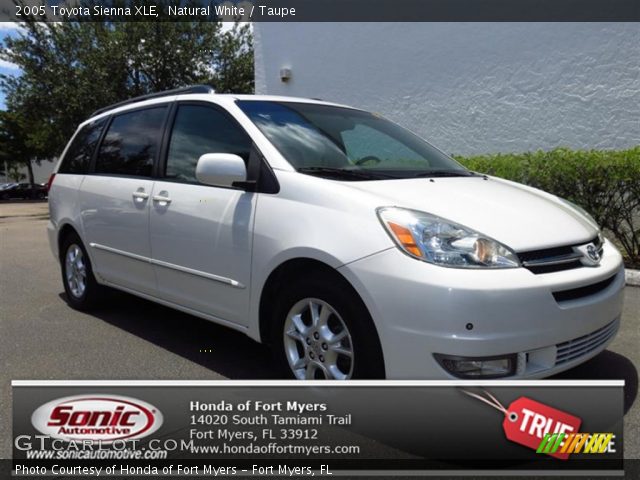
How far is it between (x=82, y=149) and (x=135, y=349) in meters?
2.15

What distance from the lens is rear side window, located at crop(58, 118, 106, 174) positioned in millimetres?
4898

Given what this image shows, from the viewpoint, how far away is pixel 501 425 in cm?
257

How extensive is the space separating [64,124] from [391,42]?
461 inches

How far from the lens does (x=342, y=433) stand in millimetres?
2682

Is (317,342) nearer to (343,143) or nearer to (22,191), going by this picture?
(343,143)

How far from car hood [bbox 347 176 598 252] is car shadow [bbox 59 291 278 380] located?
1.42 m

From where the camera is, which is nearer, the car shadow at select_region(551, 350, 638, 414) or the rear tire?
the car shadow at select_region(551, 350, 638, 414)

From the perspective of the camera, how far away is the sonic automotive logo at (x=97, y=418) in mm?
2546

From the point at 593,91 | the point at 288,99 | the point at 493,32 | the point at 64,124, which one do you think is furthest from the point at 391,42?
the point at 64,124

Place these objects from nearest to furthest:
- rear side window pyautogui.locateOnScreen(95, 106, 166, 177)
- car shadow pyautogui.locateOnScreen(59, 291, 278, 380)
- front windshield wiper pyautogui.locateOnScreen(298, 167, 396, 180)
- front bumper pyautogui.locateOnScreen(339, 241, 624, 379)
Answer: front bumper pyautogui.locateOnScreen(339, 241, 624, 379), front windshield wiper pyautogui.locateOnScreen(298, 167, 396, 180), car shadow pyautogui.locateOnScreen(59, 291, 278, 380), rear side window pyautogui.locateOnScreen(95, 106, 166, 177)

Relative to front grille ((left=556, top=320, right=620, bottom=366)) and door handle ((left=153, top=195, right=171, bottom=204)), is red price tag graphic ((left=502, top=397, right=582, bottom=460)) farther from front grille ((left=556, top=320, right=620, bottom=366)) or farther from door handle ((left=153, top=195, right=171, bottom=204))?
door handle ((left=153, top=195, right=171, bottom=204))

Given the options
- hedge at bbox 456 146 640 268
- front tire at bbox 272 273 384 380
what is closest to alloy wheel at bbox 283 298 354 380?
front tire at bbox 272 273 384 380

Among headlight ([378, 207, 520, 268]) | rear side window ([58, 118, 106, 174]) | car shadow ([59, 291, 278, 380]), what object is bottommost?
car shadow ([59, 291, 278, 380])

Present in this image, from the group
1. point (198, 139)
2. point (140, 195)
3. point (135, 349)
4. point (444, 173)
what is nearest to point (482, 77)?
point (444, 173)
